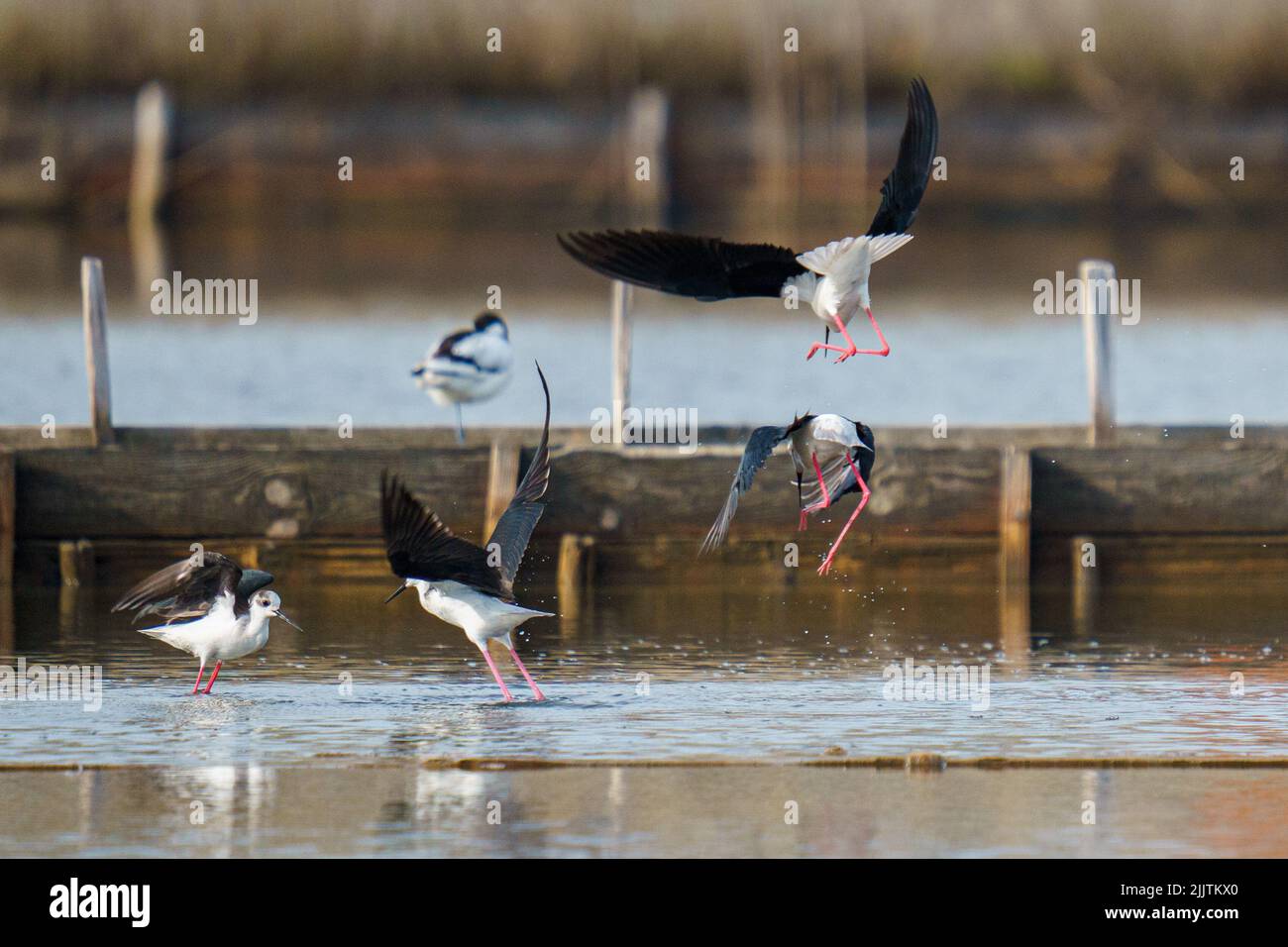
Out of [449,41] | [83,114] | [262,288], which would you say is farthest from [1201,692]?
[83,114]

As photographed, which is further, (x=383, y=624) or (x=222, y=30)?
(x=222, y=30)

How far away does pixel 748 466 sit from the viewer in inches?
447

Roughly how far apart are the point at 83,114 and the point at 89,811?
125 feet

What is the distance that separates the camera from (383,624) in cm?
1661

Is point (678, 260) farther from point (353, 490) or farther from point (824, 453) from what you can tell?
point (353, 490)

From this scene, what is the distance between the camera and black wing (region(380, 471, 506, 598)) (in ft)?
40.6

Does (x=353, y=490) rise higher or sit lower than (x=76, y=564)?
higher

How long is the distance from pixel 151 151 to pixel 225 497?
27958 mm

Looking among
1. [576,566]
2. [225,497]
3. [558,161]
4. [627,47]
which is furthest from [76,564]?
[558,161]

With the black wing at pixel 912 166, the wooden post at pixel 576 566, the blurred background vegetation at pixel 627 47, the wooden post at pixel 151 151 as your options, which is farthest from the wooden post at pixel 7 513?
the blurred background vegetation at pixel 627 47

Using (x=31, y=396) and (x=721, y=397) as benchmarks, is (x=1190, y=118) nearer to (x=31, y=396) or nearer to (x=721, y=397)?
(x=721, y=397)
